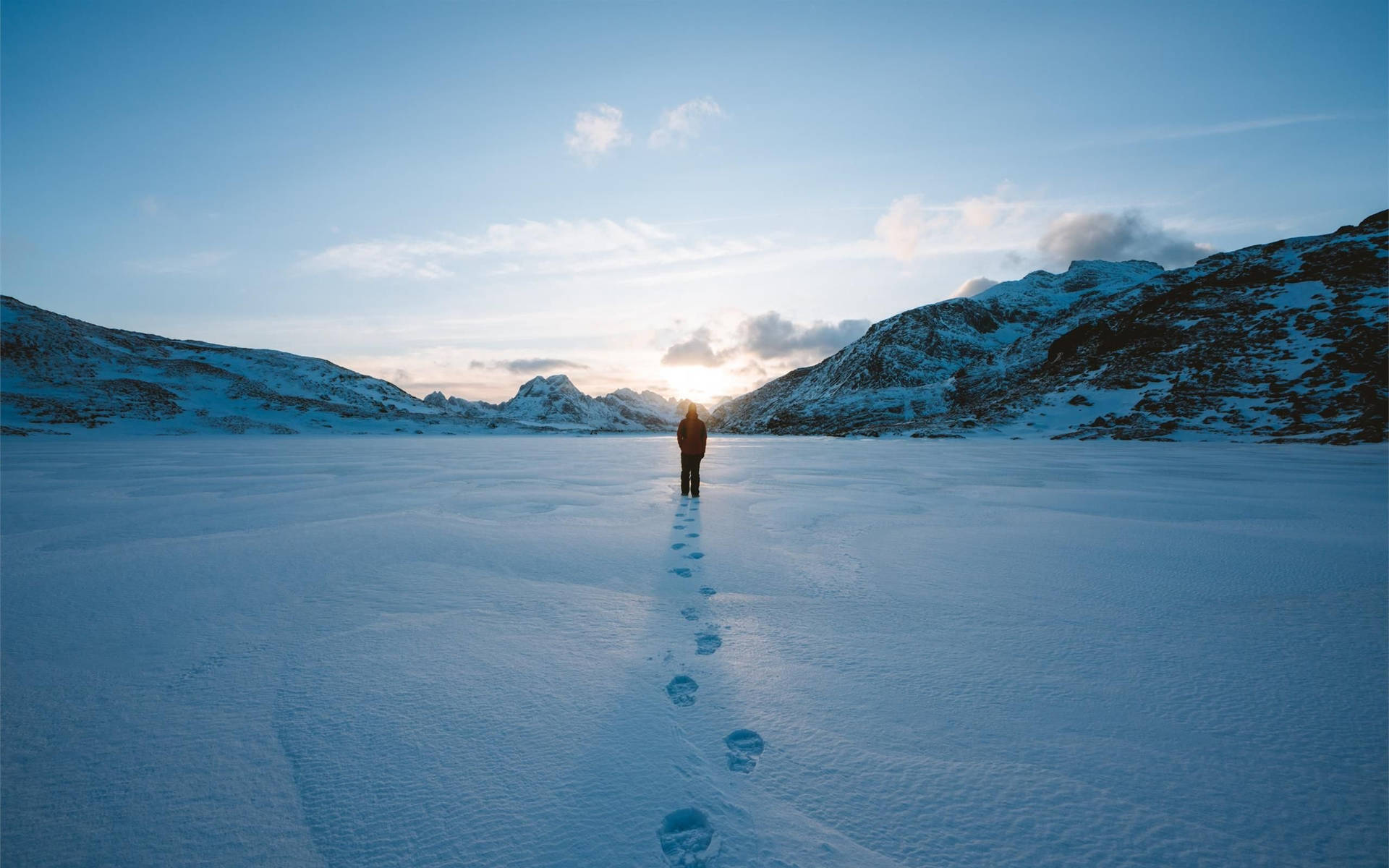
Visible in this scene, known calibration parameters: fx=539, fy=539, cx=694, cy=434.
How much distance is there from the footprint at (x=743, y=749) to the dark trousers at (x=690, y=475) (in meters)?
8.49

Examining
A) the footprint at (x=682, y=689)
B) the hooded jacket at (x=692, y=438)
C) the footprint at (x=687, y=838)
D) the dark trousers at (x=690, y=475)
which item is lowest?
the footprint at (x=687, y=838)

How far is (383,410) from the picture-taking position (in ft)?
325

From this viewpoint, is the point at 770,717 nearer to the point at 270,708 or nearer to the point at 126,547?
the point at 270,708

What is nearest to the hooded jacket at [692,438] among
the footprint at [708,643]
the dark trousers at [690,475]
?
the dark trousers at [690,475]

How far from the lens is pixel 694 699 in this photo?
294 cm

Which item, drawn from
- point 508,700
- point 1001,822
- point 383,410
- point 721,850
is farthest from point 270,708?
point 383,410

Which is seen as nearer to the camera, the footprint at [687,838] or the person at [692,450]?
the footprint at [687,838]

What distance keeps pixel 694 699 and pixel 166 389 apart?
345 feet

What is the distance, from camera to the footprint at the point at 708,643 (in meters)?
A: 3.59

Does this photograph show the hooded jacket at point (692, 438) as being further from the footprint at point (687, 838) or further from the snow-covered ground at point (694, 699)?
the footprint at point (687, 838)

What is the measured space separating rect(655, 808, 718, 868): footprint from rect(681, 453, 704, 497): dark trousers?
355 inches

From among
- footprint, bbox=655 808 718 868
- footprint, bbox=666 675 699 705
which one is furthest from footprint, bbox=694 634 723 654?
footprint, bbox=655 808 718 868

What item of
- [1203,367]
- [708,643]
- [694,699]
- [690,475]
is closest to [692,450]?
[690,475]

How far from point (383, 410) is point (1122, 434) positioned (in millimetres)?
106988
